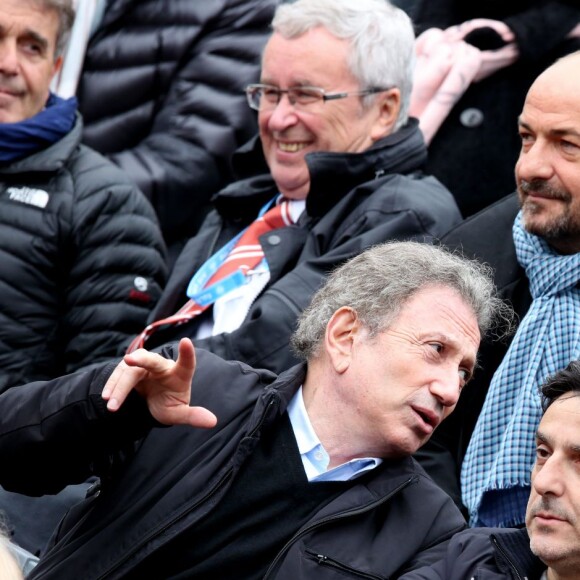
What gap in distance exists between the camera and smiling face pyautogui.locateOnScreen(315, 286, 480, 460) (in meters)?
3.92

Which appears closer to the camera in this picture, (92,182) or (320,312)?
(320,312)

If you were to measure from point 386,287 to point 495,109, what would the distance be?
1825 millimetres

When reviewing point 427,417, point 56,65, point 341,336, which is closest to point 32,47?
point 56,65

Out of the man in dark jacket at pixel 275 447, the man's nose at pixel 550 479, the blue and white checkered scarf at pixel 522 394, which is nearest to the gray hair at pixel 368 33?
the blue and white checkered scarf at pixel 522 394

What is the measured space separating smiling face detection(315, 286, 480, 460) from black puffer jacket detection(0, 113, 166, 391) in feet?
A: 4.30

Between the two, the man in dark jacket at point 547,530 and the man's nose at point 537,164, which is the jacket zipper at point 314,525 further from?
the man's nose at point 537,164

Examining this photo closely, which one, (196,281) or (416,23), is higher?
(416,23)

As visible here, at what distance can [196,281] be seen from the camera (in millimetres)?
5266

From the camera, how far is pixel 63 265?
5.12 meters

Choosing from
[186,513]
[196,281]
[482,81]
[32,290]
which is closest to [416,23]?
[482,81]

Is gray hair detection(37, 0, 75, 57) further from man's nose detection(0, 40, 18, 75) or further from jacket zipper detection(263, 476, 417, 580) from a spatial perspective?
jacket zipper detection(263, 476, 417, 580)

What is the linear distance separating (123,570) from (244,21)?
2.90m

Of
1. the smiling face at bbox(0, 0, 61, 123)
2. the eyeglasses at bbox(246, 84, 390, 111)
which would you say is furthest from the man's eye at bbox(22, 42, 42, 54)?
the eyeglasses at bbox(246, 84, 390, 111)

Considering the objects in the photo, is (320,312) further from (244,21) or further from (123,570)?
(244,21)
